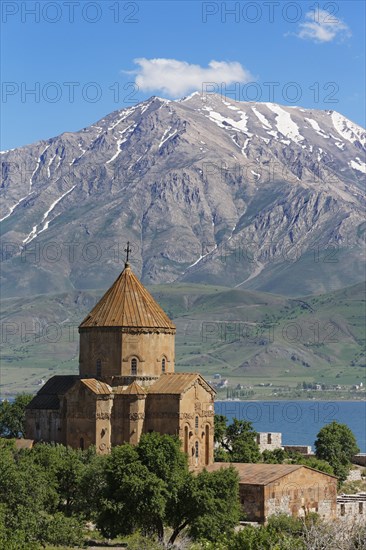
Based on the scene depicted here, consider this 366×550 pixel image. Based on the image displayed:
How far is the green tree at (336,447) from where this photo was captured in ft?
334

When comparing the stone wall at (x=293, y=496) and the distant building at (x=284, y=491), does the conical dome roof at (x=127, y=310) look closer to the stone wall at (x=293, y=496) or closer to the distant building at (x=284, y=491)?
the distant building at (x=284, y=491)

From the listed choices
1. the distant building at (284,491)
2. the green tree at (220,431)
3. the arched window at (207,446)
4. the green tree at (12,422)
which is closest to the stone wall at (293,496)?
the distant building at (284,491)

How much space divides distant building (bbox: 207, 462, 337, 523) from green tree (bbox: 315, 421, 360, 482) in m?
17.4

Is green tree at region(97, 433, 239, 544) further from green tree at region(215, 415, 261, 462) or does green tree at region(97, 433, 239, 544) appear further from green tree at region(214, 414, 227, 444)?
green tree at region(214, 414, 227, 444)

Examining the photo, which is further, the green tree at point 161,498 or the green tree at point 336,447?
the green tree at point 336,447

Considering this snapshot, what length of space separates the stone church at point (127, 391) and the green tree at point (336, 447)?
17933 mm

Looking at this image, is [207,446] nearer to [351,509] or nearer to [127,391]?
[127,391]

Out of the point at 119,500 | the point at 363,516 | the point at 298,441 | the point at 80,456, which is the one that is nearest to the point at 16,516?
the point at 119,500

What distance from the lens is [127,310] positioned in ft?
288

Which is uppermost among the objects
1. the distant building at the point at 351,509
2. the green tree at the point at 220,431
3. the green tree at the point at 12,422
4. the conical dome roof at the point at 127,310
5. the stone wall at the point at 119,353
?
the conical dome roof at the point at 127,310

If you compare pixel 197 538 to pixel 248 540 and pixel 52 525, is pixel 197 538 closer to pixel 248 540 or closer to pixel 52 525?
pixel 52 525

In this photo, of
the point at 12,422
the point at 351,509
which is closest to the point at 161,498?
the point at 351,509

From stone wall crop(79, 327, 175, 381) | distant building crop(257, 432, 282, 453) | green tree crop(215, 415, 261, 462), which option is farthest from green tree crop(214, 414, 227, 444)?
stone wall crop(79, 327, 175, 381)

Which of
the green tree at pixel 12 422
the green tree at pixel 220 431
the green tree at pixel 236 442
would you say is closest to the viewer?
the green tree at pixel 236 442
